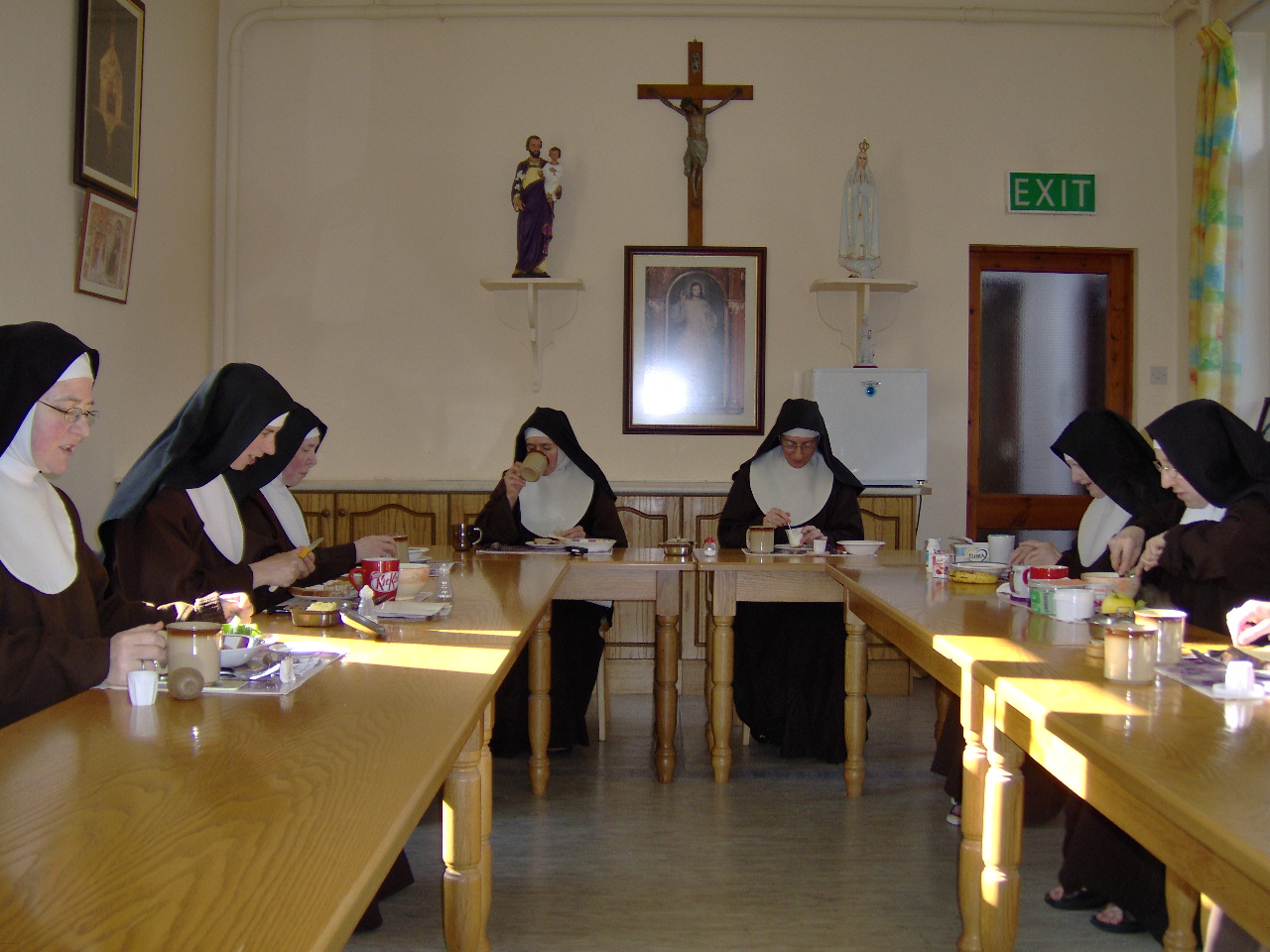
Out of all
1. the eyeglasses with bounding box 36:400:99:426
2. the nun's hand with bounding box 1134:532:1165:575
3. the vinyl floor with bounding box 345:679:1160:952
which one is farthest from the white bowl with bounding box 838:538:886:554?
the eyeglasses with bounding box 36:400:99:426

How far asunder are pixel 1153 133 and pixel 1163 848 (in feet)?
19.5

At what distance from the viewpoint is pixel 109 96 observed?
480cm

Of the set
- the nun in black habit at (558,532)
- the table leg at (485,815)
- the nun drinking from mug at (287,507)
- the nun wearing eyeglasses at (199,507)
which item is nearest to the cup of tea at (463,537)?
the nun in black habit at (558,532)

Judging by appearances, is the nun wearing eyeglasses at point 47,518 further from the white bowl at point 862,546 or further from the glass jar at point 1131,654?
the white bowl at point 862,546

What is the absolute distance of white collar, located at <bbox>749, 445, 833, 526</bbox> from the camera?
15.8ft

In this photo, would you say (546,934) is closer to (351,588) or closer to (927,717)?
(351,588)

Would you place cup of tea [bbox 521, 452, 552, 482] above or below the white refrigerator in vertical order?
below

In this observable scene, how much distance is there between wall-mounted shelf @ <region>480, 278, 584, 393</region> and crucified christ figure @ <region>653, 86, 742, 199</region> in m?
0.88

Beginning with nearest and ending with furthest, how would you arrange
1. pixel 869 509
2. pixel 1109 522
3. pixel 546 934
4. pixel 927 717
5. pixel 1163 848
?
pixel 1163 848 → pixel 546 934 → pixel 1109 522 → pixel 927 717 → pixel 869 509

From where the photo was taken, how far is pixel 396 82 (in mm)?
6148

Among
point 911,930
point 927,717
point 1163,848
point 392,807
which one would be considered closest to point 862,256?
point 927,717

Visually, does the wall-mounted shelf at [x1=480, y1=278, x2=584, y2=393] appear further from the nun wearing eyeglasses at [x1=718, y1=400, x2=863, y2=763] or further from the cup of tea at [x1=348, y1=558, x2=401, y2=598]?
the cup of tea at [x1=348, y1=558, x2=401, y2=598]

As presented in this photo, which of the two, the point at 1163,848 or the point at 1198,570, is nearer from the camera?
the point at 1163,848

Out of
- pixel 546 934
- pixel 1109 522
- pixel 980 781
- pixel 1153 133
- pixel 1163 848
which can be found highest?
pixel 1153 133
